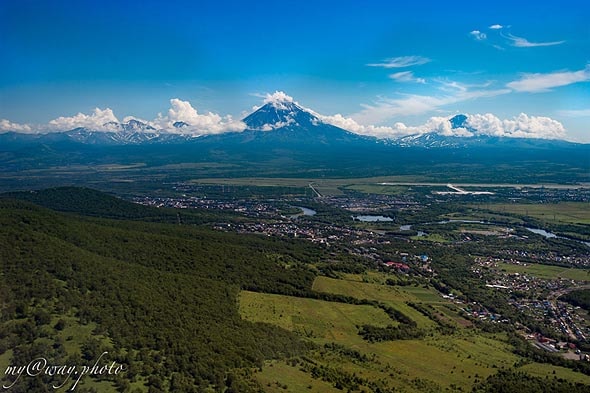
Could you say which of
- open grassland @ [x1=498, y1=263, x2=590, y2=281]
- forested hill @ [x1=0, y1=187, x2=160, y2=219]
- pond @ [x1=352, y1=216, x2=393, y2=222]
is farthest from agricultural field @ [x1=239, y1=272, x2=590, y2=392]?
forested hill @ [x1=0, y1=187, x2=160, y2=219]

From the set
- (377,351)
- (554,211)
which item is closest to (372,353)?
(377,351)

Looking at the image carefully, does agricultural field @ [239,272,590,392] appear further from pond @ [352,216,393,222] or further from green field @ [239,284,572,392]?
pond @ [352,216,393,222]

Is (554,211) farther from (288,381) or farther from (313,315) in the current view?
(288,381)

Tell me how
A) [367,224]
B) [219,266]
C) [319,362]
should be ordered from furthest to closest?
[367,224] → [219,266] → [319,362]

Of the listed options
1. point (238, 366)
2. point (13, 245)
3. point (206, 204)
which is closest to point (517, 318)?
point (238, 366)

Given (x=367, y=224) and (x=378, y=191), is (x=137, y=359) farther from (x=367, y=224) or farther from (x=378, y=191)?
(x=378, y=191)

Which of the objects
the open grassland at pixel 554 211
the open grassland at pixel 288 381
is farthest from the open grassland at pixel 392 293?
the open grassland at pixel 554 211

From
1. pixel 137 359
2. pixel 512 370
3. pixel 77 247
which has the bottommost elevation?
pixel 512 370
